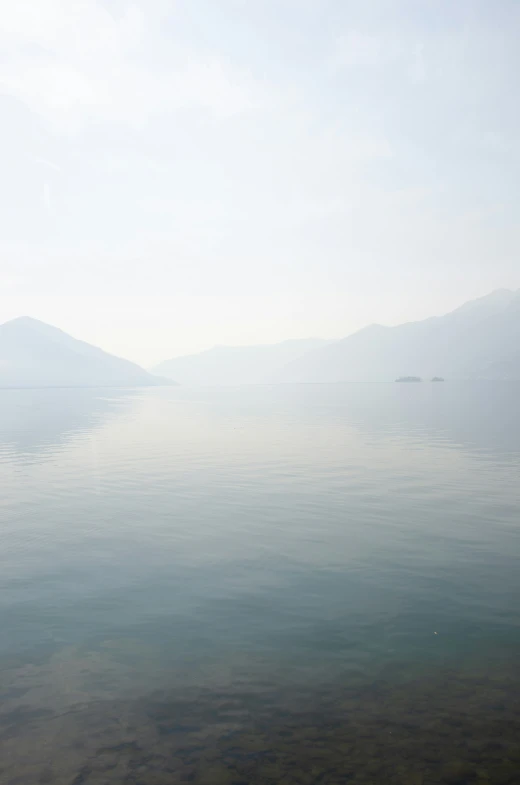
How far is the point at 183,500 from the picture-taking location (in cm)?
4234

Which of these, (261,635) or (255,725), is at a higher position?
(261,635)

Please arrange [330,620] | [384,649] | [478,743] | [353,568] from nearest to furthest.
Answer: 1. [478,743]
2. [384,649]
3. [330,620]
4. [353,568]

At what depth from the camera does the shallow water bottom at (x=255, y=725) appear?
12.9 meters

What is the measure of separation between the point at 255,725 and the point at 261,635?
502cm

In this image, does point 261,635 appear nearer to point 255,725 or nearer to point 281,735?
point 255,725

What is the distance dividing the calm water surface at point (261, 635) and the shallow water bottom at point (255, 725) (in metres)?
0.05

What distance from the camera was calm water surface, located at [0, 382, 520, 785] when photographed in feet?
44.5

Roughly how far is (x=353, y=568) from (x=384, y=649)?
7.78m

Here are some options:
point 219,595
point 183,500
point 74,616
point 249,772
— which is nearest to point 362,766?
point 249,772

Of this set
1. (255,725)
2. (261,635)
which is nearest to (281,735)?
(255,725)

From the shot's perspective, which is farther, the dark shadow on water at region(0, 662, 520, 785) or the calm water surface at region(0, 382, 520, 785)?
the calm water surface at region(0, 382, 520, 785)

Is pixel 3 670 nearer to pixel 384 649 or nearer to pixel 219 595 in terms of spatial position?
pixel 219 595

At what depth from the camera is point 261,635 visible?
19.6m

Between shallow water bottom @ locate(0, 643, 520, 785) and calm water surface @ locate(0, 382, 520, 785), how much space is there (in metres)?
0.05
